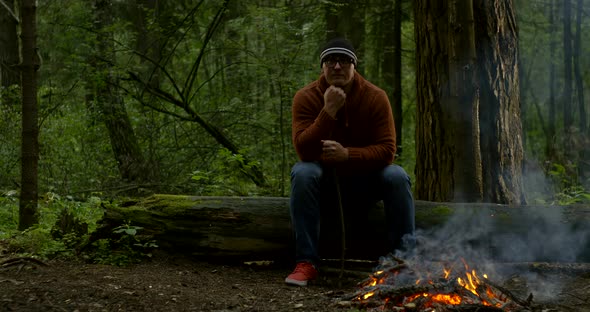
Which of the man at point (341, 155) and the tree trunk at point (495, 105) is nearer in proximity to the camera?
the man at point (341, 155)

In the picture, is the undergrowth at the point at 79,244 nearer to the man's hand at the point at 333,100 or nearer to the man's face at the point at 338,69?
the man's hand at the point at 333,100

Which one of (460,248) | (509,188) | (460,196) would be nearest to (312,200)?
(460,248)

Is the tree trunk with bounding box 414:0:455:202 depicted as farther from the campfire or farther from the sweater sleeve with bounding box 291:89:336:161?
the campfire

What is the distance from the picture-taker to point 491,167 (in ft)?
18.6

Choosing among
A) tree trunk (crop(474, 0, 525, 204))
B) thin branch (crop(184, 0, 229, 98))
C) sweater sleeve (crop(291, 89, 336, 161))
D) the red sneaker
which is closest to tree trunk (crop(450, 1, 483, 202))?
tree trunk (crop(474, 0, 525, 204))

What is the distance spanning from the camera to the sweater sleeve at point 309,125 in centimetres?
475

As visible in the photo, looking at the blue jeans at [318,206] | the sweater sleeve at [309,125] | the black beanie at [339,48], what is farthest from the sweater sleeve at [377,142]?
the black beanie at [339,48]

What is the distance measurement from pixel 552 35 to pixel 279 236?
56.1ft

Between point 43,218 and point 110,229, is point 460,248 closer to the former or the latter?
point 110,229

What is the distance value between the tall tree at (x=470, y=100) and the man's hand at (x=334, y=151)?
141 centimetres

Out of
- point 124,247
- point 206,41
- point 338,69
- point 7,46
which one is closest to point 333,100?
point 338,69

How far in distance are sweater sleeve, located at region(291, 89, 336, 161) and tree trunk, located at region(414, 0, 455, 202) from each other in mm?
1356

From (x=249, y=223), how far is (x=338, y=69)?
154 centimetres

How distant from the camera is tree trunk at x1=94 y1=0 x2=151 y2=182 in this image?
31.4 ft
